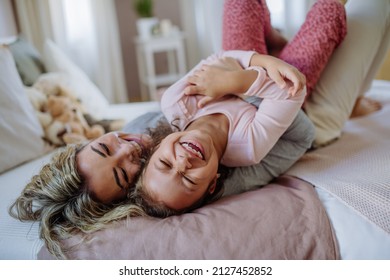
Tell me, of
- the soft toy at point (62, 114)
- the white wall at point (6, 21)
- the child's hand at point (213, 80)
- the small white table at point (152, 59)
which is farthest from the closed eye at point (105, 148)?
the small white table at point (152, 59)

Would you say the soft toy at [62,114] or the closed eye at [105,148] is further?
the soft toy at [62,114]

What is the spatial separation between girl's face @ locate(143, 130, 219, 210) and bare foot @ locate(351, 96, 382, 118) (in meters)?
0.76

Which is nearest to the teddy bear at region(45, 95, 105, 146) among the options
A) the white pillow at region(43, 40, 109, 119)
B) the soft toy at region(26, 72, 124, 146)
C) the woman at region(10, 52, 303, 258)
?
the soft toy at region(26, 72, 124, 146)

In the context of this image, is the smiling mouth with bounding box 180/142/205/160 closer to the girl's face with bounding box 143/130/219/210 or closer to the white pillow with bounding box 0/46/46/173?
the girl's face with bounding box 143/130/219/210

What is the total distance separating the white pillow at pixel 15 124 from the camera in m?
1.00

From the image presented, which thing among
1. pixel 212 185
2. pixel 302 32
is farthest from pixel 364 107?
pixel 212 185

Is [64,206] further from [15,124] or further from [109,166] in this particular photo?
[15,124]

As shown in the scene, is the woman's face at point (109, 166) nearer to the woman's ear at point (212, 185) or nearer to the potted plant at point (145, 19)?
the woman's ear at point (212, 185)

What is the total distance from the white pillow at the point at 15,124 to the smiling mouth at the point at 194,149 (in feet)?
1.85

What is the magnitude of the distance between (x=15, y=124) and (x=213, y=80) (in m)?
0.59

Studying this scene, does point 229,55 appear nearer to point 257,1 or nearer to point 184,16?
point 257,1

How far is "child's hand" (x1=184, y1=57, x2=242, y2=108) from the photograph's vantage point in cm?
81

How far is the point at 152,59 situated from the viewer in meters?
2.66
